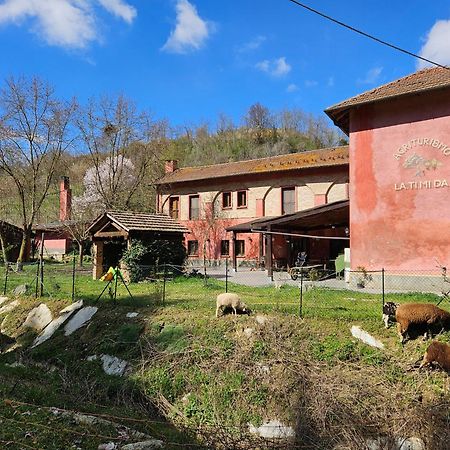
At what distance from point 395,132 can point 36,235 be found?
117 ft

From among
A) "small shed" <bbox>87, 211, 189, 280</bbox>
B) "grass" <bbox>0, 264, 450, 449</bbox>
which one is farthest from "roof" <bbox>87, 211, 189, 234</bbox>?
"grass" <bbox>0, 264, 450, 449</bbox>

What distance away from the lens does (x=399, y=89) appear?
1523 centimetres

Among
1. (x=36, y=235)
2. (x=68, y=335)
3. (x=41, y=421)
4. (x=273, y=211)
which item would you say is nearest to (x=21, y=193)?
(x=36, y=235)

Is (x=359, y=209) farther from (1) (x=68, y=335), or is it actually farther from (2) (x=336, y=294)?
(1) (x=68, y=335)

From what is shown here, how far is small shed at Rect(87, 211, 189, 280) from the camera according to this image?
1856 cm

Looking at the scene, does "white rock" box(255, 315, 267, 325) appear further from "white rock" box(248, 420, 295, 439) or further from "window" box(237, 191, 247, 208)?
"window" box(237, 191, 247, 208)

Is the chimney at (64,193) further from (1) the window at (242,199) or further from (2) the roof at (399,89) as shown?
(2) the roof at (399,89)

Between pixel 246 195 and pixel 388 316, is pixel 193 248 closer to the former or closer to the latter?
pixel 246 195

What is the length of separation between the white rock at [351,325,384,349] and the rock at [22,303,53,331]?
8.25 metres

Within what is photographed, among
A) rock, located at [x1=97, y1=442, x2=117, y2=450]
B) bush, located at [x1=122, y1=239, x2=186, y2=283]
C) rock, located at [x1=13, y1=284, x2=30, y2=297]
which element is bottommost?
rock, located at [x1=97, y1=442, x2=117, y2=450]

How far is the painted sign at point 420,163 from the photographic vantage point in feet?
47.1

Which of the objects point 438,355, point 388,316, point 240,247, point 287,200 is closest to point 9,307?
point 388,316

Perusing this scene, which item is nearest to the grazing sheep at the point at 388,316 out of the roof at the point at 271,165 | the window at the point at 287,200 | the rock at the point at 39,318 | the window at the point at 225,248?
the rock at the point at 39,318

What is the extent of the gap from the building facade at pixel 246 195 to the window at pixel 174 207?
0.08 meters
